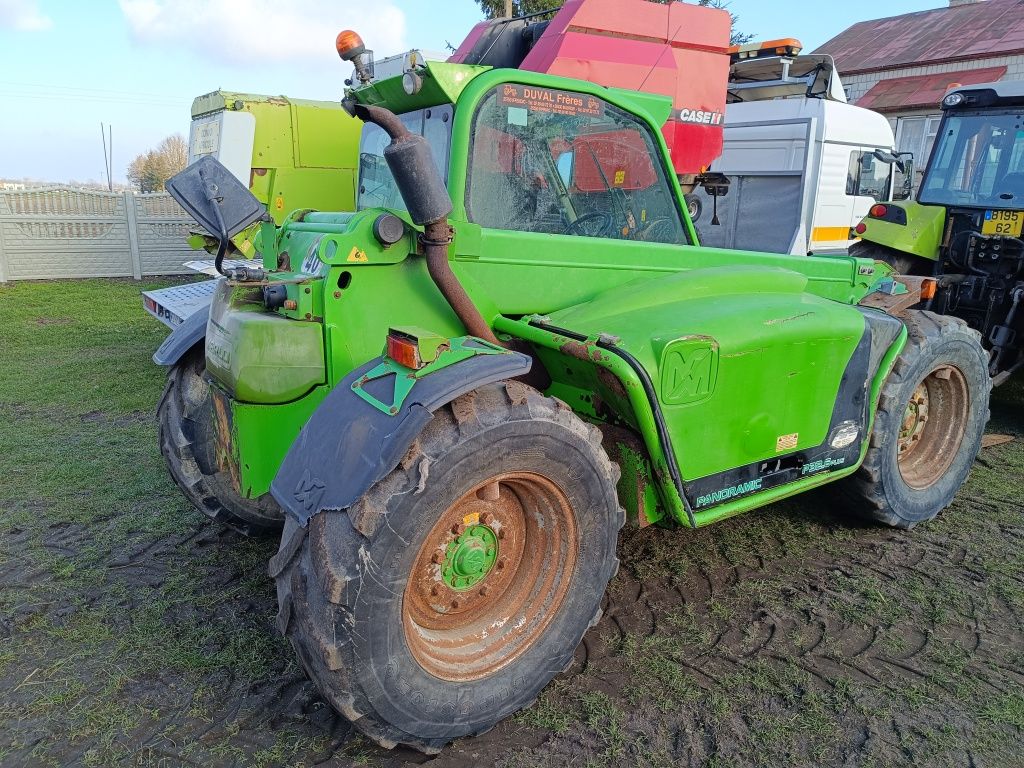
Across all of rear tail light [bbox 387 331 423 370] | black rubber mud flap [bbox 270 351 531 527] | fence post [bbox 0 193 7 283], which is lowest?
fence post [bbox 0 193 7 283]

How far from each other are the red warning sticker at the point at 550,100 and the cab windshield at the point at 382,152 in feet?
0.82

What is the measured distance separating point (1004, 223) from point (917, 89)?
60.6 ft

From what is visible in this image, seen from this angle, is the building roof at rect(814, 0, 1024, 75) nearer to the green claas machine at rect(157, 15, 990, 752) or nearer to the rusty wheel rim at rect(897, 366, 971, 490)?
the rusty wheel rim at rect(897, 366, 971, 490)

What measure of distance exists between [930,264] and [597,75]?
3.60 meters

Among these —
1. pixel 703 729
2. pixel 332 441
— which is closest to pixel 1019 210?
pixel 703 729

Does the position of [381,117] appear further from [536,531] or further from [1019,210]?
[1019,210]

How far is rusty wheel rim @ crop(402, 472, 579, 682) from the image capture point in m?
2.63

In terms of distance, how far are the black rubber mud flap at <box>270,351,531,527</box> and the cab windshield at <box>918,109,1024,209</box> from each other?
5.59 metres

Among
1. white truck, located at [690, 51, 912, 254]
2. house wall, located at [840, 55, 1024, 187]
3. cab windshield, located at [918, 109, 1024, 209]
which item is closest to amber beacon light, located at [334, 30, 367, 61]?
cab windshield, located at [918, 109, 1024, 209]

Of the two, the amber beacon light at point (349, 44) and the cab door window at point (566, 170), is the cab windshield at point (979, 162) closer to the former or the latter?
the cab door window at point (566, 170)

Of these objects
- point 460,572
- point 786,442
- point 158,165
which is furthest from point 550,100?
point 158,165

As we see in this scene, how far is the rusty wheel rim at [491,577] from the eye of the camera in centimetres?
263

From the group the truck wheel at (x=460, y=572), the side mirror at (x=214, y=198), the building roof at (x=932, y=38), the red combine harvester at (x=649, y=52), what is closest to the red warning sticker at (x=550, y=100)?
the side mirror at (x=214, y=198)

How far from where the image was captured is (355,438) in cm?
242
